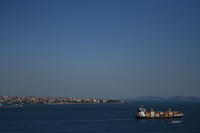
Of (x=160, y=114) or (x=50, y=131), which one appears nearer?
(x=50, y=131)

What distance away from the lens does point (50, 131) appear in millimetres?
88375

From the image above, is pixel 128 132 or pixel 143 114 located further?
pixel 143 114

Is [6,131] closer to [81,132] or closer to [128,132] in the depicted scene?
[81,132]

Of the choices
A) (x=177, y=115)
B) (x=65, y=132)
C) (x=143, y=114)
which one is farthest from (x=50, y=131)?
(x=177, y=115)

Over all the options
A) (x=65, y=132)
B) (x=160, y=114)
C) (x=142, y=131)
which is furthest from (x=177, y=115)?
(x=65, y=132)

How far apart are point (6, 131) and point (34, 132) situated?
24.7 ft

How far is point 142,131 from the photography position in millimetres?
88938

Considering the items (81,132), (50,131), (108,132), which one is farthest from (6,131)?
(108,132)

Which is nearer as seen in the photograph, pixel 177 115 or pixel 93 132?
pixel 93 132

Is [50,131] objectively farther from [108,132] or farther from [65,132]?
[108,132]

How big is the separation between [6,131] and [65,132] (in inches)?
531

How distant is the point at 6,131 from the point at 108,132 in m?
22.6

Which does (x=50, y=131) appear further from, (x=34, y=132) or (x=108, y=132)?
(x=108, y=132)

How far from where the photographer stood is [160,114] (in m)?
137
